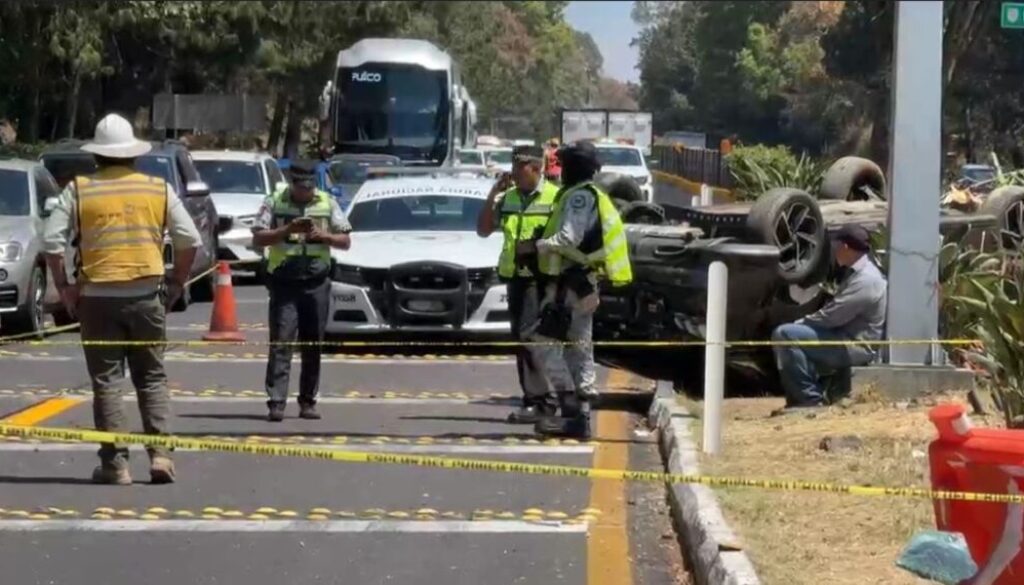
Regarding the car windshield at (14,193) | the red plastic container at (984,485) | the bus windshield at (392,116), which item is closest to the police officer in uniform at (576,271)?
the red plastic container at (984,485)

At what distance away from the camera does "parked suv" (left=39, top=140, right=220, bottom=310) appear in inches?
823

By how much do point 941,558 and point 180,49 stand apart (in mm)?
39428

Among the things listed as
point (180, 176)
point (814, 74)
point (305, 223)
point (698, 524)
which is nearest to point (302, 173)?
point (305, 223)

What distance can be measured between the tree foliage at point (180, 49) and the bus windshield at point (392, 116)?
13.0 feet

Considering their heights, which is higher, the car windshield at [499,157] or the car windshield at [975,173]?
the car windshield at [975,173]

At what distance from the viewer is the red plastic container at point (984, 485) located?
5.92 m

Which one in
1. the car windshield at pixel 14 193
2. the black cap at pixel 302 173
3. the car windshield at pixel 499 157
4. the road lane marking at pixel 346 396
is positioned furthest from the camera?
the car windshield at pixel 499 157

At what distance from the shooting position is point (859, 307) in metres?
12.2

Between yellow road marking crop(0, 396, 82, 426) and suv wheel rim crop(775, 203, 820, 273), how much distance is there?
5.01m

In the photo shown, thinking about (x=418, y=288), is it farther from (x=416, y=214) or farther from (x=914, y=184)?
(x=914, y=184)

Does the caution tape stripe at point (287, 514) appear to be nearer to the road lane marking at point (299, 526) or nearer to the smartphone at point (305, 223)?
the road lane marking at point (299, 526)

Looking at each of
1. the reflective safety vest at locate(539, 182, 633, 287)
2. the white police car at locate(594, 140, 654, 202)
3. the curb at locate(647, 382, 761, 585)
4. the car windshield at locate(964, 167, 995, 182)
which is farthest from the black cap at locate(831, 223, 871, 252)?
A: the white police car at locate(594, 140, 654, 202)

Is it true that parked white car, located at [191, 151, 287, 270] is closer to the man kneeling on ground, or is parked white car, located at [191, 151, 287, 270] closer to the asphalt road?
the asphalt road

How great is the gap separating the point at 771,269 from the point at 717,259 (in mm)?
374
